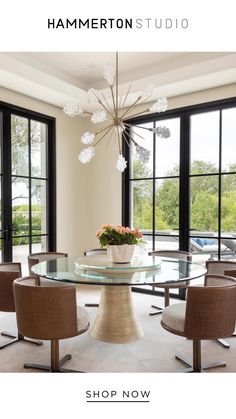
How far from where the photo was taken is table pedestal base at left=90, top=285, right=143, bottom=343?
2.81 m

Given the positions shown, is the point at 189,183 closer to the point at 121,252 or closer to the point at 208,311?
the point at 121,252

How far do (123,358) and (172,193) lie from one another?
247cm

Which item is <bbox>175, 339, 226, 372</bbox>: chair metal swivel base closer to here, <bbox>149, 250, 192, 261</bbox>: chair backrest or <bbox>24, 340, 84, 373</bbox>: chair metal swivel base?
<bbox>24, 340, 84, 373</bbox>: chair metal swivel base

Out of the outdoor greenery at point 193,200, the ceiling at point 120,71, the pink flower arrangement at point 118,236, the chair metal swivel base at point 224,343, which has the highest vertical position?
the ceiling at point 120,71

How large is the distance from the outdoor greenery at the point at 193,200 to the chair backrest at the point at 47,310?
2.54 metres

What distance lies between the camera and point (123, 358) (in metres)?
2.51

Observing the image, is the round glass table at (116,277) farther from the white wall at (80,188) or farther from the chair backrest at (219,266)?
the white wall at (80,188)

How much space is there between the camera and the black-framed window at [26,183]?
157 inches

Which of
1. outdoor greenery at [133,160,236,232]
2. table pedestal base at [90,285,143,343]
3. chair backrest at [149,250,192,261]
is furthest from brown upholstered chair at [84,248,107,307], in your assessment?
outdoor greenery at [133,160,236,232]

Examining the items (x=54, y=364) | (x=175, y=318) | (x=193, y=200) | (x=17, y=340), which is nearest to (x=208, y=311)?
(x=175, y=318)

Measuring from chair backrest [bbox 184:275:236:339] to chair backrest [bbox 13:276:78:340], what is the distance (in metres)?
0.81

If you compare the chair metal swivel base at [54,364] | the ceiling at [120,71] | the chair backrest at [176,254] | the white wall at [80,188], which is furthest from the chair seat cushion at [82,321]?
the ceiling at [120,71]
